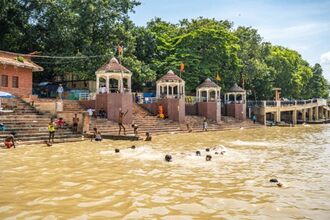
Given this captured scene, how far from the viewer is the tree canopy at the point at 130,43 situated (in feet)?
119

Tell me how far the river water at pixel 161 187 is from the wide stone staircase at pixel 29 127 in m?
5.72

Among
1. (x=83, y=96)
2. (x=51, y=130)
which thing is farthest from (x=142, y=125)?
(x=51, y=130)

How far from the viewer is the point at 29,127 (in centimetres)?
2152

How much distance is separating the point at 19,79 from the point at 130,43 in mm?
13324

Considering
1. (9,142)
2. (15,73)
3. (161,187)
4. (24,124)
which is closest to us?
(161,187)

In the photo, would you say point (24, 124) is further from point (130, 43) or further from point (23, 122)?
point (130, 43)

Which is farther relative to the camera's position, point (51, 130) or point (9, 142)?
point (51, 130)

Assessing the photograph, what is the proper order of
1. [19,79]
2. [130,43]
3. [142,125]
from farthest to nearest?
1. [130,43]
2. [19,79]
3. [142,125]

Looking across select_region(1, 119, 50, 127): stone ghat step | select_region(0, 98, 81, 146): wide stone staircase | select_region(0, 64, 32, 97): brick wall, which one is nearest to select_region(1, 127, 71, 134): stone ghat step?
select_region(0, 98, 81, 146): wide stone staircase

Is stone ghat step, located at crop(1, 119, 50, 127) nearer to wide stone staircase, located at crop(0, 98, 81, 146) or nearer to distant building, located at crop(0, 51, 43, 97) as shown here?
wide stone staircase, located at crop(0, 98, 81, 146)

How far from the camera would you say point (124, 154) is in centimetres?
1533

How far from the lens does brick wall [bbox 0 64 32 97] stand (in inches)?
1156

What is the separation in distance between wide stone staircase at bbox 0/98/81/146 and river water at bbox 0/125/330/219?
18.8 feet

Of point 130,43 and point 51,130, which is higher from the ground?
point 130,43
